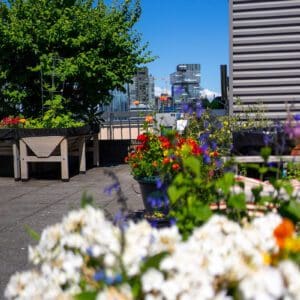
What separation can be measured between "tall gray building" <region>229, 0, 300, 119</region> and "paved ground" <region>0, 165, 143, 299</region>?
5.32ft

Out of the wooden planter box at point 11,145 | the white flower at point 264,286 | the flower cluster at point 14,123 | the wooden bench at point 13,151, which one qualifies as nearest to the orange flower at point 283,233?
the white flower at point 264,286

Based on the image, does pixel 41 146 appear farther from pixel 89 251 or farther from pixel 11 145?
pixel 89 251

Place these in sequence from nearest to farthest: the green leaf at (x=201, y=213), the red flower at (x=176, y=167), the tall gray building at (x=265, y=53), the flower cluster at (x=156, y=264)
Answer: the flower cluster at (x=156, y=264) < the green leaf at (x=201, y=213) < the red flower at (x=176, y=167) < the tall gray building at (x=265, y=53)

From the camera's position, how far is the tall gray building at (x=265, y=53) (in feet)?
18.0

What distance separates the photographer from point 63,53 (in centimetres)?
927

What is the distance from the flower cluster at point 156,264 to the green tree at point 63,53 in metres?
7.50

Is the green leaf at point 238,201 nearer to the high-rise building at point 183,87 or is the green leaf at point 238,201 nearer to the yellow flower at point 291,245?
the yellow flower at point 291,245

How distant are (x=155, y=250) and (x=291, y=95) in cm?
471

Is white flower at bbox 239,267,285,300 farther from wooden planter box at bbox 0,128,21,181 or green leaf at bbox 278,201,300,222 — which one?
wooden planter box at bbox 0,128,21,181

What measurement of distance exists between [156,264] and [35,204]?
201 inches

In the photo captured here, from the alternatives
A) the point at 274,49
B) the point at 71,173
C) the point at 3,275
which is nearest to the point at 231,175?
the point at 3,275

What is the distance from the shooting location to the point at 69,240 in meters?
1.37

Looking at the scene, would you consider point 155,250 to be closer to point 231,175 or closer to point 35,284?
point 35,284

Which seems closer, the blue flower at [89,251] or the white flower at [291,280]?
the white flower at [291,280]
